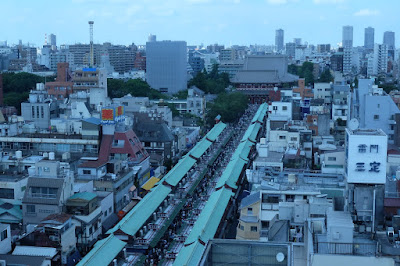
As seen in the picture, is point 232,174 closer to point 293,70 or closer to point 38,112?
point 38,112

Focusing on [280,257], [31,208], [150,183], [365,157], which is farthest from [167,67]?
[280,257]

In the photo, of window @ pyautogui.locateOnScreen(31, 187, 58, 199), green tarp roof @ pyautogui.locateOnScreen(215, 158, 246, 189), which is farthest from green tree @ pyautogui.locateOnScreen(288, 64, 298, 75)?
window @ pyautogui.locateOnScreen(31, 187, 58, 199)

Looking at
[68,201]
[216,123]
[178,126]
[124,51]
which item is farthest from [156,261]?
[124,51]

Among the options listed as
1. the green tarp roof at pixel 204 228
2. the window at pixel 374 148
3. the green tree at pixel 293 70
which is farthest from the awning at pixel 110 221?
the green tree at pixel 293 70

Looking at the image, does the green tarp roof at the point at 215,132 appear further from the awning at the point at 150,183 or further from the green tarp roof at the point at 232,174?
the awning at the point at 150,183

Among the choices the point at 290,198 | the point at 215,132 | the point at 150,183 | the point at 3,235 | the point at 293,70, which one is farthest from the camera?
the point at 293,70

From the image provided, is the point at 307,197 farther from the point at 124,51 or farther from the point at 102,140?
the point at 124,51
